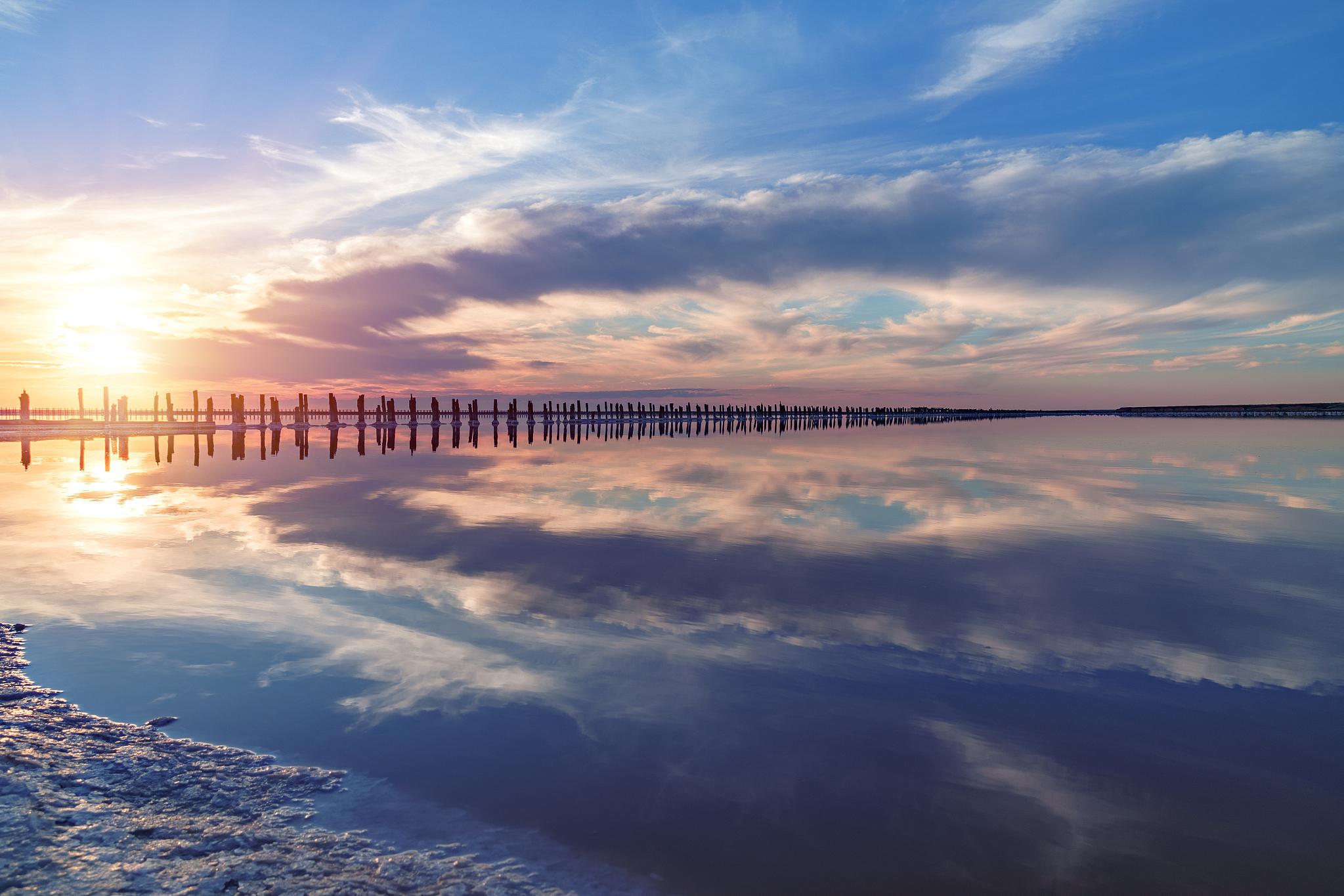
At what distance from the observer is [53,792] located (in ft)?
14.9

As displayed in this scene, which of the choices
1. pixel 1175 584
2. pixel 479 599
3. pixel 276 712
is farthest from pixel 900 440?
pixel 276 712

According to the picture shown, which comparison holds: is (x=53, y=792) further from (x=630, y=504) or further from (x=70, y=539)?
(x=630, y=504)

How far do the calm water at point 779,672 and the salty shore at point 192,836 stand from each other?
1.31 ft

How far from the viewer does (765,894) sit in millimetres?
3877

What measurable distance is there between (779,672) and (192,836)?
464cm

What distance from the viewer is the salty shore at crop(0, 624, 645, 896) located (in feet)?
12.5

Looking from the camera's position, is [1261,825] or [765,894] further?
[1261,825]

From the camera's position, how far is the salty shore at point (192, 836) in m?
3.80

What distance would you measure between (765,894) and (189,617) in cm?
767

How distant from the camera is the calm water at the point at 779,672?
4.43 metres

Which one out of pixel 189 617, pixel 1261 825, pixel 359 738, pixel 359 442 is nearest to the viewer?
pixel 1261 825

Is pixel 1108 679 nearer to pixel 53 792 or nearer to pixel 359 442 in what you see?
pixel 53 792

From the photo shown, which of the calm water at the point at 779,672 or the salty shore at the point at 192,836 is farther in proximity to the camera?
the calm water at the point at 779,672

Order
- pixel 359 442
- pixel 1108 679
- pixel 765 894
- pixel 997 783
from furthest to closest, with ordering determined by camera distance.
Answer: pixel 359 442 < pixel 1108 679 < pixel 997 783 < pixel 765 894
